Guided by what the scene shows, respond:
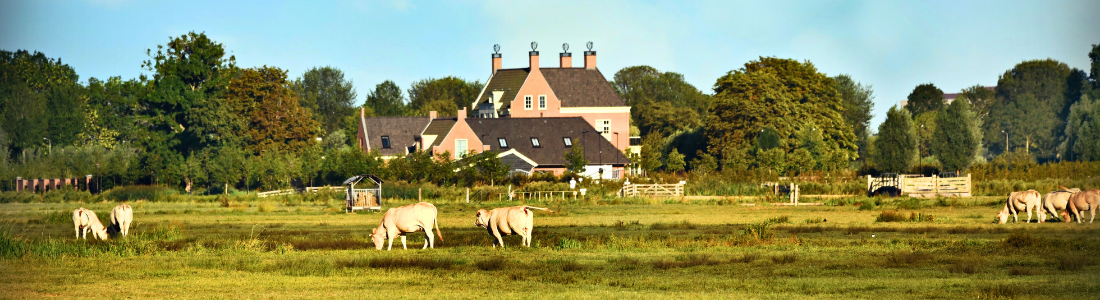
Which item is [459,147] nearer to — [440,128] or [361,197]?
[440,128]

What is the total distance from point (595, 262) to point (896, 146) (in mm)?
68576

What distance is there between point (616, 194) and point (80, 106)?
→ 63.1 metres

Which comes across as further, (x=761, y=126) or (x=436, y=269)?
(x=761, y=126)

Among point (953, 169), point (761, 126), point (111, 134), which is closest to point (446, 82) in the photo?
point (111, 134)

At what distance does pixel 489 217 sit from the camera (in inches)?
1172

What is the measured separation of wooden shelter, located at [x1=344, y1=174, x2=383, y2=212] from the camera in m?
50.4

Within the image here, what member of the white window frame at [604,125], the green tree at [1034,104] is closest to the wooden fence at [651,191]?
the white window frame at [604,125]

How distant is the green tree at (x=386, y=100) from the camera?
16600 centimetres

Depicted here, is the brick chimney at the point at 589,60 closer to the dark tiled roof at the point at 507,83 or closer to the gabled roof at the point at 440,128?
the dark tiled roof at the point at 507,83

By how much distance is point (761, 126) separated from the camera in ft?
318

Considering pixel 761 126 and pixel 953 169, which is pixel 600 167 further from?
pixel 953 169

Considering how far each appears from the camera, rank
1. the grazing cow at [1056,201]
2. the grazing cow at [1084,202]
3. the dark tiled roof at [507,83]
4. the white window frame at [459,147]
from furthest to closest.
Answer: the dark tiled roof at [507,83], the white window frame at [459,147], the grazing cow at [1056,201], the grazing cow at [1084,202]

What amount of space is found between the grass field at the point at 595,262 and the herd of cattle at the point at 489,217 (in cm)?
57

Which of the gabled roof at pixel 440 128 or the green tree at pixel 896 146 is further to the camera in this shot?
the gabled roof at pixel 440 128
